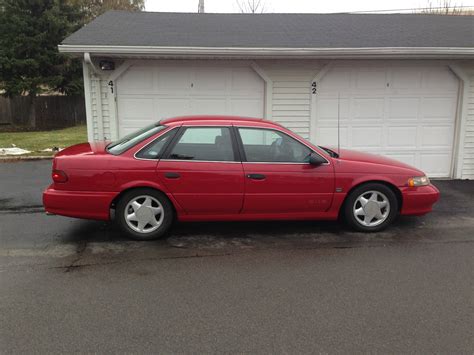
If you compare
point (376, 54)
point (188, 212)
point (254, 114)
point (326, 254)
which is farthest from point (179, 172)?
point (376, 54)

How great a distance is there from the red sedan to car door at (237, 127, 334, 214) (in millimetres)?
12

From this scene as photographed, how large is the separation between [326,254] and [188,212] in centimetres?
167

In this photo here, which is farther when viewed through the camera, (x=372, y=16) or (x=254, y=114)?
(x=372, y=16)

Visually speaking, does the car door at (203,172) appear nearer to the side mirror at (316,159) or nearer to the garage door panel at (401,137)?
the side mirror at (316,159)

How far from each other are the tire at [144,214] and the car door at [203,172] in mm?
193

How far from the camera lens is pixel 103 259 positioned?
440 cm

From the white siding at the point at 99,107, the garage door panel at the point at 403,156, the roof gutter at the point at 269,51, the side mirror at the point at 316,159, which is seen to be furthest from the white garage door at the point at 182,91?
the side mirror at the point at 316,159

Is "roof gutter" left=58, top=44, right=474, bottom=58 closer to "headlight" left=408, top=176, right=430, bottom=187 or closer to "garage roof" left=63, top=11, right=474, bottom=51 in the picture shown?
"garage roof" left=63, top=11, right=474, bottom=51

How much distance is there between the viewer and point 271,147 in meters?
5.14

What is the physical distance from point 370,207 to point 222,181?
1899 mm

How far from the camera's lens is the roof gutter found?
24.3ft

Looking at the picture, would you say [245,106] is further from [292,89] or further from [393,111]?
[393,111]

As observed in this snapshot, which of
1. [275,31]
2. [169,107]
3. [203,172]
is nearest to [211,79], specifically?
[169,107]

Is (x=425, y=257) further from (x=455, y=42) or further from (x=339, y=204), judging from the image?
(x=455, y=42)
